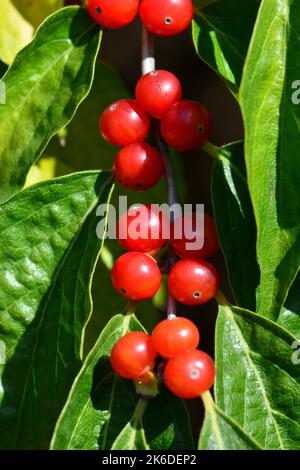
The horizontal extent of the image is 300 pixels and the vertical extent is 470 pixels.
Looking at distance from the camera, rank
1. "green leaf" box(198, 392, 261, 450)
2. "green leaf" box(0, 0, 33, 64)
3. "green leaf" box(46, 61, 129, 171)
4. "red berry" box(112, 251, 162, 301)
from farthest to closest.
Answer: "green leaf" box(46, 61, 129, 171), "green leaf" box(0, 0, 33, 64), "red berry" box(112, 251, 162, 301), "green leaf" box(198, 392, 261, 450)

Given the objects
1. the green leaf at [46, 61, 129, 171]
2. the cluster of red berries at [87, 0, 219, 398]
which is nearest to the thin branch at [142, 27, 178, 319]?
the cluster of red berries at [87, 0, 219, 398]

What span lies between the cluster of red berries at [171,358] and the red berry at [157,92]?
0.98ft

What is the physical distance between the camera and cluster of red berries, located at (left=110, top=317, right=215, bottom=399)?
943 millimetres

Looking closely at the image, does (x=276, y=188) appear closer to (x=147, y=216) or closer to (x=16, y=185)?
(x=147, y=216)

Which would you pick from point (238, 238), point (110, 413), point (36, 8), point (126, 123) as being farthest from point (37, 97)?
point (110, 413)

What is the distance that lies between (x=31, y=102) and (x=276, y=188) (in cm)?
39

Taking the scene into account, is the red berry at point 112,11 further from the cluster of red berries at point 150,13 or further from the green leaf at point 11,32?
the green leaf at point 11,32

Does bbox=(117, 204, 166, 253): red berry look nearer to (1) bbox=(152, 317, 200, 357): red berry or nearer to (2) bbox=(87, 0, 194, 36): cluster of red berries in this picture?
(1) bbox=(152, 317, 200, 357): red berry

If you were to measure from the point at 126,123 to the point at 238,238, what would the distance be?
8.7 inches

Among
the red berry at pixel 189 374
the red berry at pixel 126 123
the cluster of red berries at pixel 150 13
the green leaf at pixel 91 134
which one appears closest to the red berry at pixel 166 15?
the cluster of red berries at pixel 150 13

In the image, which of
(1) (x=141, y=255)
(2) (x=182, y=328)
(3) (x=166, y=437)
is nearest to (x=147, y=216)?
(1) (x=141, y=255)

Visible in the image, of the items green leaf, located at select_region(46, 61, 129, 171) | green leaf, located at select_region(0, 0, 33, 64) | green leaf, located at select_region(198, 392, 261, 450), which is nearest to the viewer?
green leaf, located at select_region(198, 392, 261, 450)

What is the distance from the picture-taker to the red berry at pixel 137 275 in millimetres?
1035

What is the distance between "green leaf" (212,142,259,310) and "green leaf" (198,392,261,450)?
0.19m
